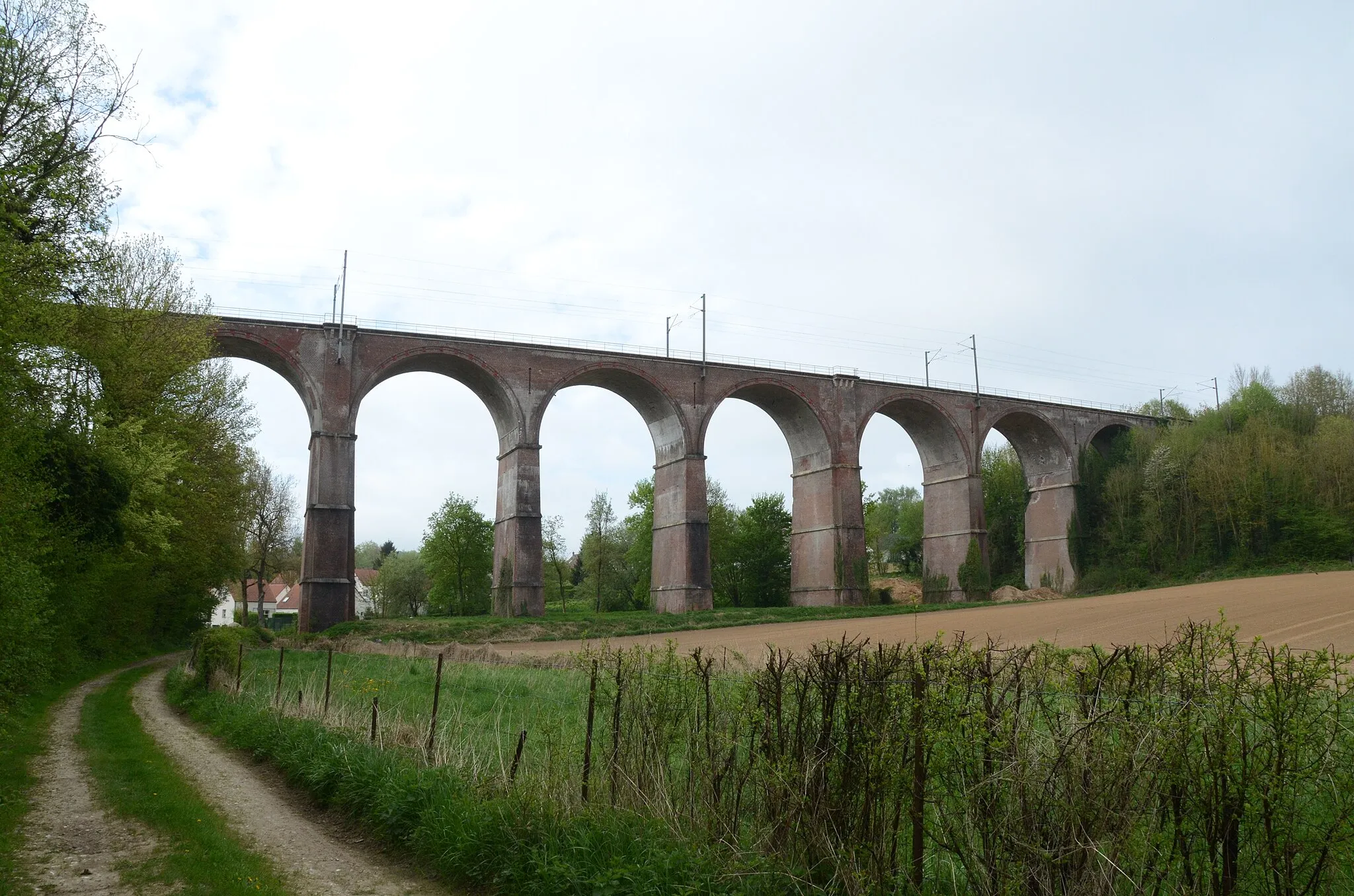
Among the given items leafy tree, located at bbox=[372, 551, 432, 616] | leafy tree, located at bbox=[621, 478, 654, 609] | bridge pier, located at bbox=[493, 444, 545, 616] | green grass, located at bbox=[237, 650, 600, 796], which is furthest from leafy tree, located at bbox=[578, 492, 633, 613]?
green grass, located at bbox=[237, 650, 600, 796]

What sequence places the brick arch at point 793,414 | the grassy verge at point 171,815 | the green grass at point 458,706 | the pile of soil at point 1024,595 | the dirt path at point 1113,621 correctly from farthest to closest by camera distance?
1. the pile of soil at point 1024,595
2. the brick arch at point 793,414
3. the dirt path at point 1113,621
4. the green grass at point 458,706
5. the grassy verge at point 171,815

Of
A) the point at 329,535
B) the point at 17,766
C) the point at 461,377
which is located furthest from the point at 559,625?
the point at 17,766

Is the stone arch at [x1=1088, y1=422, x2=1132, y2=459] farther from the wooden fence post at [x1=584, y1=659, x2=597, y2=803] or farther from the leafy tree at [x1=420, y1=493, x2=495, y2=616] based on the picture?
the wooden fence post at [x1=584, y1=659, x2=597, y2=803]

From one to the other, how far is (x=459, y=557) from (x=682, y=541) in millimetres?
22195

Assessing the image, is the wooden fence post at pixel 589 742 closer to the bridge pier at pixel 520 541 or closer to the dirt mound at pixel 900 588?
the bridge pier at pixel 520 541

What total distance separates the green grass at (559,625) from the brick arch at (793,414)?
259 inches

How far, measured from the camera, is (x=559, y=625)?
29.6 metres

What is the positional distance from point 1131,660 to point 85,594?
61.6 ft

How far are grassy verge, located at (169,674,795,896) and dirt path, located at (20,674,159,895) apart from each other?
147cm

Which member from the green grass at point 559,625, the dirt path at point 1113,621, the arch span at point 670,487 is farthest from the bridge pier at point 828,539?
the arch span at point 670,487

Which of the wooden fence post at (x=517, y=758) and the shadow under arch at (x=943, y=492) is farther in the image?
the shadow under arch at (x=943, y=492)

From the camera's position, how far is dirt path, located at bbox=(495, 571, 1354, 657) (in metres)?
21.2

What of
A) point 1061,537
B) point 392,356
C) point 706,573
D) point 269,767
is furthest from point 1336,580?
point 269,767

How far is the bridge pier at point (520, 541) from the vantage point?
30.6 m
